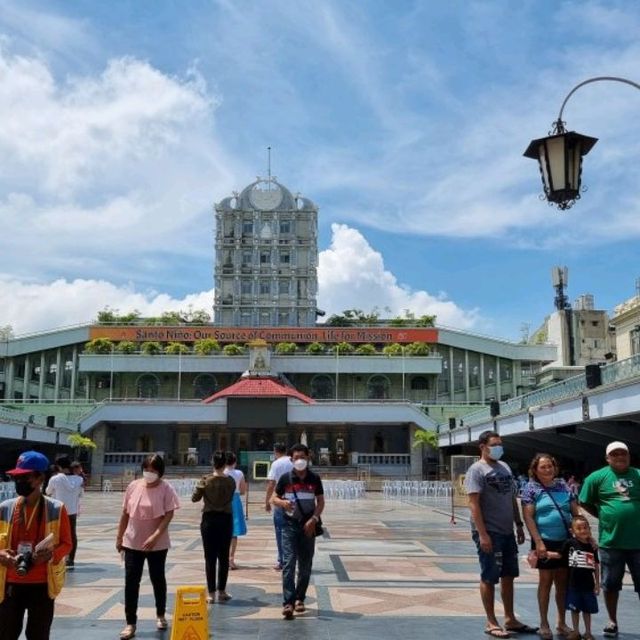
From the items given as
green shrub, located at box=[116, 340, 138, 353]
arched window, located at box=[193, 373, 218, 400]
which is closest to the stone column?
green shrub, located at box=[116, 340, 138, 353]

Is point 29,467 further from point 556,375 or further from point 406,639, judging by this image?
point 556,375

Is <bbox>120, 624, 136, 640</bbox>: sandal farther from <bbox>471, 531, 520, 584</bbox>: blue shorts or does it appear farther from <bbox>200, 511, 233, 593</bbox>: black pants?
<bbox>471, 531, 520, 584</bbox>: blue shorts

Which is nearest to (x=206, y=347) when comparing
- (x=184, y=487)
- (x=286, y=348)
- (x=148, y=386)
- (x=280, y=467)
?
(x=286, y=348)

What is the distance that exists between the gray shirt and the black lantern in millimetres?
2551

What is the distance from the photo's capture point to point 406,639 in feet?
19.7

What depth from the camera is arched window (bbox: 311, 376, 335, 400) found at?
202 ft

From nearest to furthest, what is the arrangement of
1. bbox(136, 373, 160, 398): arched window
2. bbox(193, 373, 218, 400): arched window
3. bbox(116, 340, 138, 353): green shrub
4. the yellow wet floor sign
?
the yellow wet floor sign, bbox(116, 340, 138, 353): green shrub, bbox(193, 373, 218, 400): arched window, bbox(136, 373, 160, 398): arched window

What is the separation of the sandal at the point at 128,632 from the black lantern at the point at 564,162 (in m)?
5.25

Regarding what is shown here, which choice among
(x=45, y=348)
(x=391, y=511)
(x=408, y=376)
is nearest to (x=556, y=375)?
(x=408, y=376)

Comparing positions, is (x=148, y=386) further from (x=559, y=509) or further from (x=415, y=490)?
(x=559, y=509)

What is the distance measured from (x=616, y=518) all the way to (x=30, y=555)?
15.1 ft

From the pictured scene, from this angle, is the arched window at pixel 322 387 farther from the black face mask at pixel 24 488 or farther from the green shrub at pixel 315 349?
the black face mask at pixel 24 488

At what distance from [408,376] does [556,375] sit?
12.9 m

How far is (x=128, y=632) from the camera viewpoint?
5.98 meters
